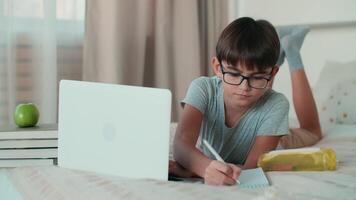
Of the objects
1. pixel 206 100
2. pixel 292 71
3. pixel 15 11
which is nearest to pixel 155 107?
pixel 206 100

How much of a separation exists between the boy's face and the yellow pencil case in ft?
0.54

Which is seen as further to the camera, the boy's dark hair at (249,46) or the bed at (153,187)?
the boy's dark hair at (249,46)

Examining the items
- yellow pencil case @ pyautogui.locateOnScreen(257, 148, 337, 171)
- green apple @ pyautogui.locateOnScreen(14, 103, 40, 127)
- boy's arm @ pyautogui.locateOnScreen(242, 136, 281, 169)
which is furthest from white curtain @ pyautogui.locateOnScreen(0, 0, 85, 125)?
yellow pencil case @ pyautogui.locateOnScreen(257, 148, 337, 171)

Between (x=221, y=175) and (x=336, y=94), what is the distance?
1.12 meters

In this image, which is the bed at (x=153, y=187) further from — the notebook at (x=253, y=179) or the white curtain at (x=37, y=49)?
the white curtain at (x=37, y=49)

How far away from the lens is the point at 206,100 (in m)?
1.18

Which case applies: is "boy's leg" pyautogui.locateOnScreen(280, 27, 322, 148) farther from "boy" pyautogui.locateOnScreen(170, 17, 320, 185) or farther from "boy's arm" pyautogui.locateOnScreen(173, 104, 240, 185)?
"boy's arm" pyautogui.locateOnScreen(173, 104, 240, 185)

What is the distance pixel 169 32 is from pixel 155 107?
153cm

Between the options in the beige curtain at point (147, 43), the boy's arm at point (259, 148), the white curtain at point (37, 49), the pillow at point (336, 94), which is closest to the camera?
the boy's arm at point (259, 148)

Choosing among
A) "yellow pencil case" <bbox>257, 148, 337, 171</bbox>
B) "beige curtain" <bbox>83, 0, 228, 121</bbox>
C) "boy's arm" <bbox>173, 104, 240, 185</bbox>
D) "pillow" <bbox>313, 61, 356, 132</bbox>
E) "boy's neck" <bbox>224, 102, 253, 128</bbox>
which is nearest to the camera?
"boy's arm" <bbox>173, 104, 240, 185</bbox>

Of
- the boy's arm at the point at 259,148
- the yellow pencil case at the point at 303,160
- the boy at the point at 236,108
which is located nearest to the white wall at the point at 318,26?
the boy at the point at 236,108

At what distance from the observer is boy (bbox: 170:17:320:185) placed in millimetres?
1006

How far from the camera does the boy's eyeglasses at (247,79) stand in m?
1.01

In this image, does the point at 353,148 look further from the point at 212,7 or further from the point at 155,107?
the point at 212,7
